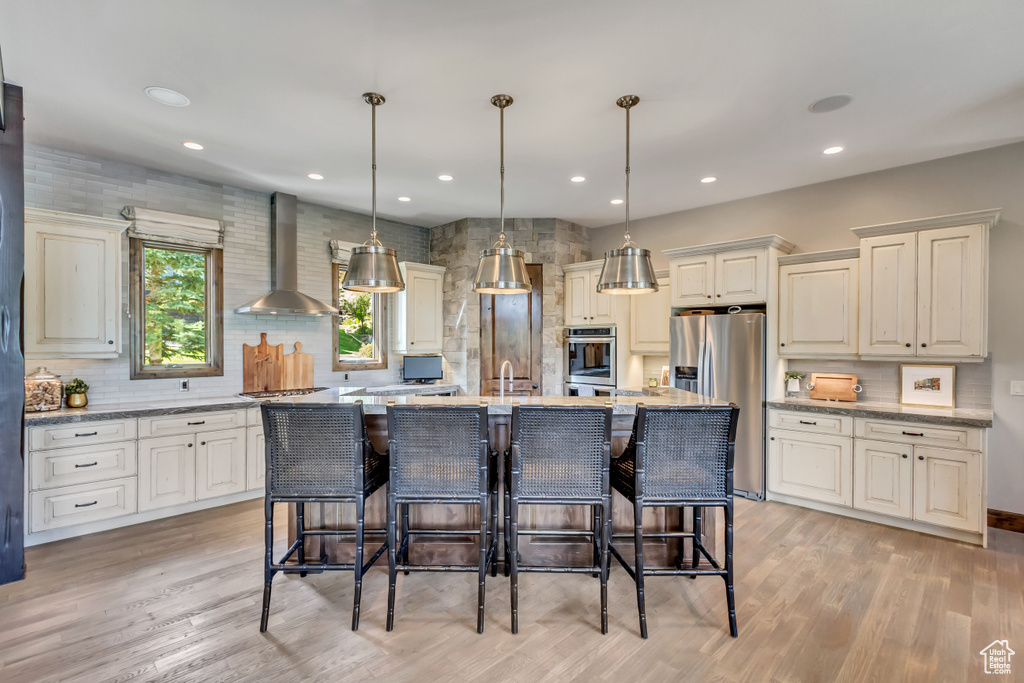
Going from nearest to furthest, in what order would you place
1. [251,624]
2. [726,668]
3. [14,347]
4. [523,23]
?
[726,668] → [523,23] → [251,624] → [14,347]

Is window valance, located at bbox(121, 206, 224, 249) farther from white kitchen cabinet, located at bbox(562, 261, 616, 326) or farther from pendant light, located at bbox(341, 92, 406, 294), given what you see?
Result: white kitchen cabinet, located at bbox(562, 261, 616, 326)

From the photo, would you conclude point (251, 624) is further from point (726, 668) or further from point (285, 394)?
point (285, 394)

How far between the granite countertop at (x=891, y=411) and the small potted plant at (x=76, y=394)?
5700 mm

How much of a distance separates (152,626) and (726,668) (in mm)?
2723

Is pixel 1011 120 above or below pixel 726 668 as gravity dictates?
above

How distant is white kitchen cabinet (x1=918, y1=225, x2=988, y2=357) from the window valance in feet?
19.9

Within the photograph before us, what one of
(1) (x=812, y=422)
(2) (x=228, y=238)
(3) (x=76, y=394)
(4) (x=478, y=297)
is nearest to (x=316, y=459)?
(3) (x=76, y=394)

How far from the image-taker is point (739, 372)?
4.24 metres

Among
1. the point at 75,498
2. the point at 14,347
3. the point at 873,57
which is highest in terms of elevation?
the point at 873,57

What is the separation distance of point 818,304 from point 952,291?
866 millimetres

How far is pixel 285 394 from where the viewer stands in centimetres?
454

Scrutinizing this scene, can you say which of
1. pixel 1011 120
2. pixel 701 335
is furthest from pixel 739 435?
pixel 1011 120

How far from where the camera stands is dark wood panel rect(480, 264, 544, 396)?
5605 millimetres

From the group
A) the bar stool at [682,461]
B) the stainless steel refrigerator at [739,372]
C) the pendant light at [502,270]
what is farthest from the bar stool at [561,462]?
the stainless steel refrigerator at [739,372]
